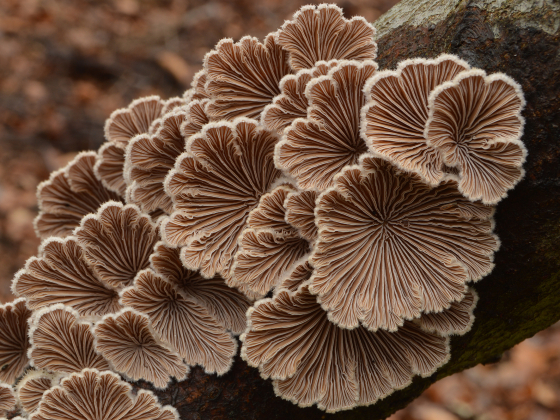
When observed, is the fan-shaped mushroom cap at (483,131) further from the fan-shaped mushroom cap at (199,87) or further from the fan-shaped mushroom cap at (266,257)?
the fan-shaped mushroom cap at (199,87)

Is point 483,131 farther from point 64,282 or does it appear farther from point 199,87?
point 64,282

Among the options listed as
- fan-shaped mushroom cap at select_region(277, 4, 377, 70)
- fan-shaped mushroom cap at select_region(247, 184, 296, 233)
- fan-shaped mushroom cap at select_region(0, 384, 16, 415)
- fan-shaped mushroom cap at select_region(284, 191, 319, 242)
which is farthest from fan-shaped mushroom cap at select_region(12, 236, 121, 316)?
fan-shaped mushroom cap at select_region(277, 4, 377, 70)

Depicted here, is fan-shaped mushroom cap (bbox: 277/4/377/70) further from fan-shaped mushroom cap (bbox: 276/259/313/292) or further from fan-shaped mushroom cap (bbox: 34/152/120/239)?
fan-shaped mushroom cap (bbox: 34/152/120/239)

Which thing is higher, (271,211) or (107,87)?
(107,87)

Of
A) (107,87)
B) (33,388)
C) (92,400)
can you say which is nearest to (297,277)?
(92,400)

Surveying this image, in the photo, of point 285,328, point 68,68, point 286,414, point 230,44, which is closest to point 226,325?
point 285,328
